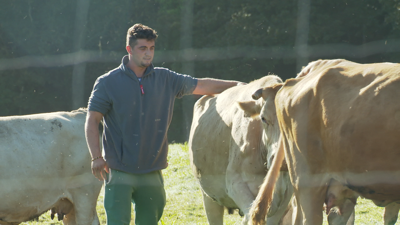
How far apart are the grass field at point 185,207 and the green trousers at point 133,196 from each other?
2.08 m

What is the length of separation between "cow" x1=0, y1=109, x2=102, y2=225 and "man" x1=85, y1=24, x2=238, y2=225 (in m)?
1.87

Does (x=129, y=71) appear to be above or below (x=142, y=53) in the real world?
below

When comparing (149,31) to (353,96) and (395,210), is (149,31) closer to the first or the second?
(353,96)

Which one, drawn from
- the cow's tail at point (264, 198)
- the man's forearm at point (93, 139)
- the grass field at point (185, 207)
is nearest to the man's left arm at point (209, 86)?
the man's forearm at point (93, 139)

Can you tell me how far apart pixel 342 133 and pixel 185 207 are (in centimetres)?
418

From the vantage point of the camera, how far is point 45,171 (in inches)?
215

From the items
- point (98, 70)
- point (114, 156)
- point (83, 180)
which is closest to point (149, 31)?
point (114, 156)

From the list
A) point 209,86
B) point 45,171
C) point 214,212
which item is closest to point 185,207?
point 214,212

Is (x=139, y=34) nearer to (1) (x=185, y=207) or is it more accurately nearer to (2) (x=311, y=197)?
(2) (x=311, y=197)

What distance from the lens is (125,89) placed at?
375 centimetres

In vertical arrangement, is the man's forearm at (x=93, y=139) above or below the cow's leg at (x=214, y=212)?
above

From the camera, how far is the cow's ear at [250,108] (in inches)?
160

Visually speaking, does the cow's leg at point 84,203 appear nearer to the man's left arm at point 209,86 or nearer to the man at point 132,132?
the man at point 132,132

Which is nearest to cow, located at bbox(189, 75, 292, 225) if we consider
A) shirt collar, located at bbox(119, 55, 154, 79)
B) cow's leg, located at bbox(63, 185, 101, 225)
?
shirt collar, located at bbox(119, 55, 154, 79)
